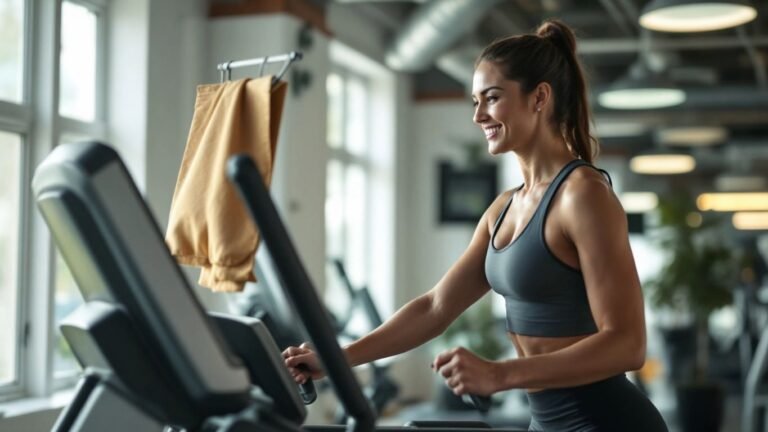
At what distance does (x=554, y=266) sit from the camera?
1905mm

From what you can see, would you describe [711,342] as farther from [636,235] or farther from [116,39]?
[116,39]

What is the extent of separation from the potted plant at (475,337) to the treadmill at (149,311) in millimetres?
6582

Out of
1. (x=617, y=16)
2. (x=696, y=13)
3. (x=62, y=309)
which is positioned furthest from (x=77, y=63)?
(x=617, y=16)

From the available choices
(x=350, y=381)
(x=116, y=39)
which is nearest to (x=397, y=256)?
(x=116, y=39)

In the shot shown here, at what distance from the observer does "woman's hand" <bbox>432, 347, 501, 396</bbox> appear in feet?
5.09

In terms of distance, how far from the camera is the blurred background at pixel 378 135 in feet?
15.6

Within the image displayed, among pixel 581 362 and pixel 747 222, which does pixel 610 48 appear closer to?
pixel 581 362

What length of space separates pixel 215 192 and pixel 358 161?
6.91m

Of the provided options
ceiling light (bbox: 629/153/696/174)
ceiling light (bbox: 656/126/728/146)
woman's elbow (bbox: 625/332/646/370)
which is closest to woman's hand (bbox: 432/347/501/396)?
woman's elbow (bbox: 625/332/646/370)

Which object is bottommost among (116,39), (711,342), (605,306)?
(711,342)

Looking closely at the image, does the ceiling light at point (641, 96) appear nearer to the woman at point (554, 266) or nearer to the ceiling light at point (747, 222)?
the woman at point (554, 266)

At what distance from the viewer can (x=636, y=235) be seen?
46.2 ft

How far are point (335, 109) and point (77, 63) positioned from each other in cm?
367

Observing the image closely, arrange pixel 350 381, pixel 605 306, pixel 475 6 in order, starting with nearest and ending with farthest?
pixel 350 381
pixel 605 306
pixel 475 6
